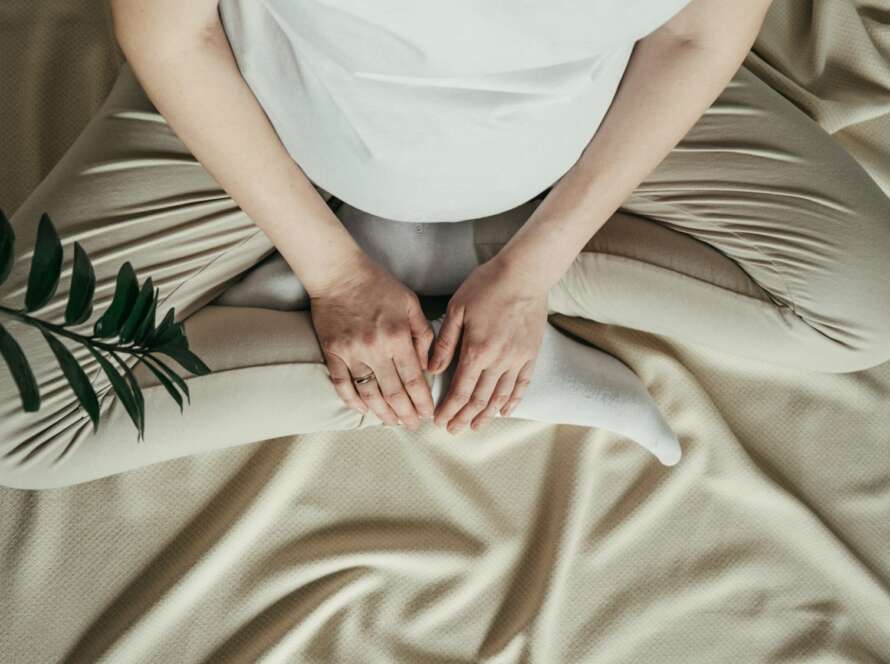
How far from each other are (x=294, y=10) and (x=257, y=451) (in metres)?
0.56

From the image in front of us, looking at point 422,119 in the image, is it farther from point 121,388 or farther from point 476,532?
point 476,532

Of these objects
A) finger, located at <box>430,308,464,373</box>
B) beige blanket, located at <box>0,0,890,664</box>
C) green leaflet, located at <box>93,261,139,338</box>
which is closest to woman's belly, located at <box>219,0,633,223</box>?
finger, located at <box>430,308,464,373</box>

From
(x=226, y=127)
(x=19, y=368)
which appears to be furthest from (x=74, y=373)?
(x=226, y=127)

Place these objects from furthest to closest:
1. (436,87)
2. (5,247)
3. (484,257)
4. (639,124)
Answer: (484,257) < (639,124) < (436,87) < (5,247)

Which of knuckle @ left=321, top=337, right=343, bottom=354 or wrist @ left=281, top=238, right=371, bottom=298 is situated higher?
wrist @ left=281, top=238, right=371, bottom=298

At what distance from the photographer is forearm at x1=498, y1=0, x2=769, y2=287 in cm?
67

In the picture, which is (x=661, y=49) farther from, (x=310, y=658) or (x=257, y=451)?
(x=310, y=658)

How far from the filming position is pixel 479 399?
0.80m

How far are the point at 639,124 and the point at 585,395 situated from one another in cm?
29

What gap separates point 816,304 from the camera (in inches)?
32.0

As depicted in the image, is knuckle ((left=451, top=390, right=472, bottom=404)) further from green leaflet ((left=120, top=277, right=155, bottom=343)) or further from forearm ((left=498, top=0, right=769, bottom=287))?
green leaflet ((left=120, top=277, right=155, bottom=343))

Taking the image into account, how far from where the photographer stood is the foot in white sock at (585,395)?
2.76ft

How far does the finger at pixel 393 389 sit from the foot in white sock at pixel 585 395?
38mm

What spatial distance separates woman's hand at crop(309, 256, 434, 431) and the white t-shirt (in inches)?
2.9
